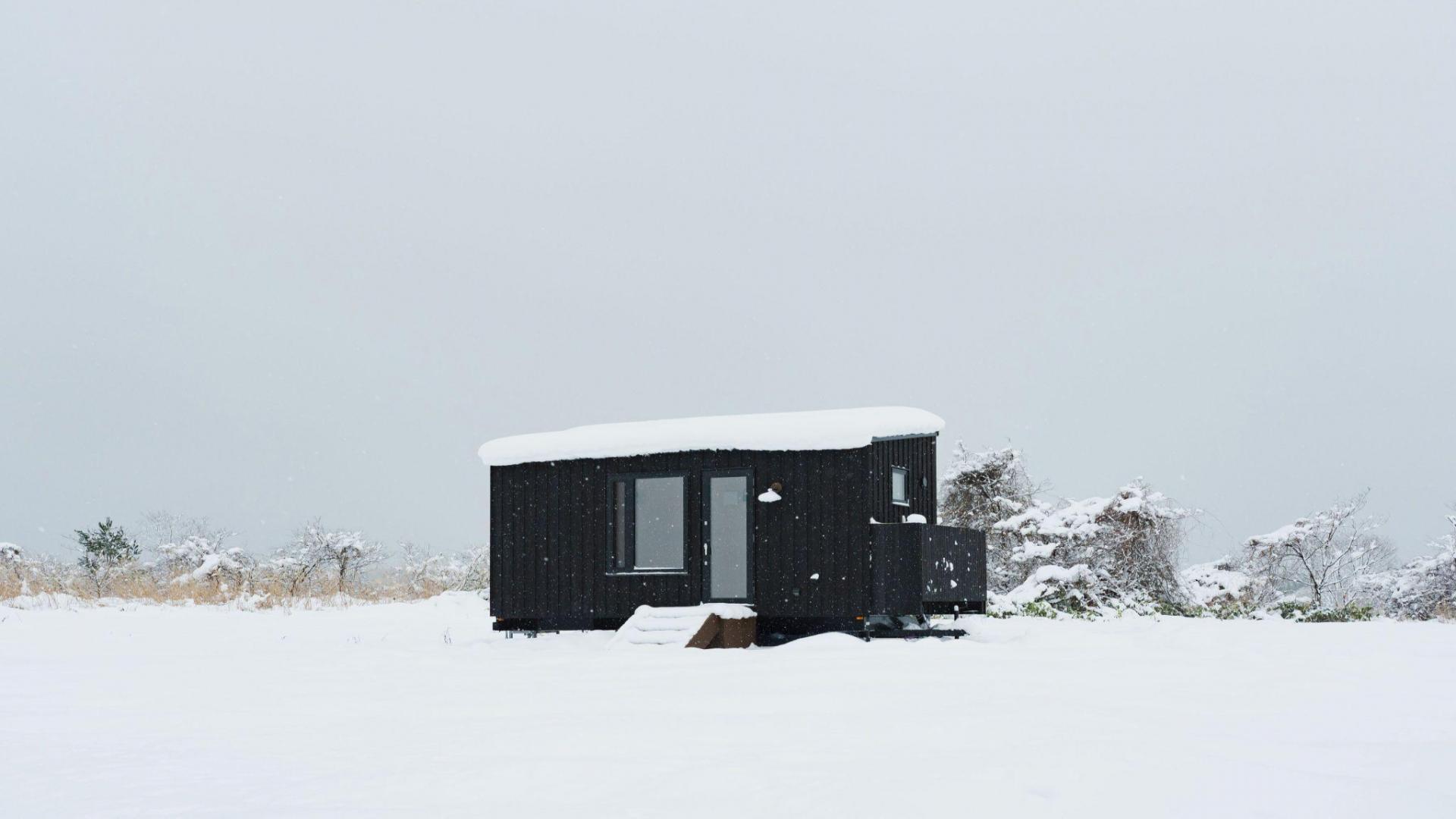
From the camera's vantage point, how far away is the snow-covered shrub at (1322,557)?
21.0 metres

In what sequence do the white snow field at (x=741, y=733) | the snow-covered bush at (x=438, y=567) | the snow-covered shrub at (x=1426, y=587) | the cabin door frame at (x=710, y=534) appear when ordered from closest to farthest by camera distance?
the white snow field at (x=741, y=733) < the cabin door frame at (x=710, y=534) < the snow-covered shrub at (x=1426, y=587) < the snow-covered bush at (x=438, y=567)

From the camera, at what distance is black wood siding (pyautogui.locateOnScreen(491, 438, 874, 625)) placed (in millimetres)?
14141

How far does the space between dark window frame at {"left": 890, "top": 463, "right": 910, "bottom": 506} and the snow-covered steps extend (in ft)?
7.29

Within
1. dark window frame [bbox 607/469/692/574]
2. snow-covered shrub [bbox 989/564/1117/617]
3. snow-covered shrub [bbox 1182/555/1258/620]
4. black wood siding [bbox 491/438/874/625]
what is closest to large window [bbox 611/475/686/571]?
black wood siding [bbox 491/438/874/625]

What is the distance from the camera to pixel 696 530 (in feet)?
49.0

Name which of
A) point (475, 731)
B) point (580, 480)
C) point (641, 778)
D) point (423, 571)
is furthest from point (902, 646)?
point (423, 571)

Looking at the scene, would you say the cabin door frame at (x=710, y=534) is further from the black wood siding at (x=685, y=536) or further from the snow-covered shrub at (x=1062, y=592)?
the snow-covered shrub at (x=1062, y=592)

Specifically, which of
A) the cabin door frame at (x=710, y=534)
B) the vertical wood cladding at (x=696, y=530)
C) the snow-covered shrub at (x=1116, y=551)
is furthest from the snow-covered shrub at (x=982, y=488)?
the cabin door frame at (x=710, y=534)

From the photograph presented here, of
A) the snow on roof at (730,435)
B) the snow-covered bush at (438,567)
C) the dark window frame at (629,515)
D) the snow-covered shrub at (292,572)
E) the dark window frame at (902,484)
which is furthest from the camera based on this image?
the snow-covered bush at (438,567)

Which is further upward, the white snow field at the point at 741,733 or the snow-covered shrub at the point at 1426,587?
the white snow field at the point at 741,733

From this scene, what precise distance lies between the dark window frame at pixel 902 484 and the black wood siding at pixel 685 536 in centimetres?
14

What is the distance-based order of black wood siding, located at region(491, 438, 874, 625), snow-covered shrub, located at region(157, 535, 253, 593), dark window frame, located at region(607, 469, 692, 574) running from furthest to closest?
snow-covered shrub, located at region(157, 535, 253, 593) < dark window frame, located at region(607, 469, 692, 574) < black wood siding, located at region(491, 438, 874, 625)

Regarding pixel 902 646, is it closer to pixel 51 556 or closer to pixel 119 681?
pixel 119 681

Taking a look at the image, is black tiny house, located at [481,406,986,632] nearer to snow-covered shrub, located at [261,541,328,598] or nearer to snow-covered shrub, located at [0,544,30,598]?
snow-covered shrub, located at [261,541,328,598]
